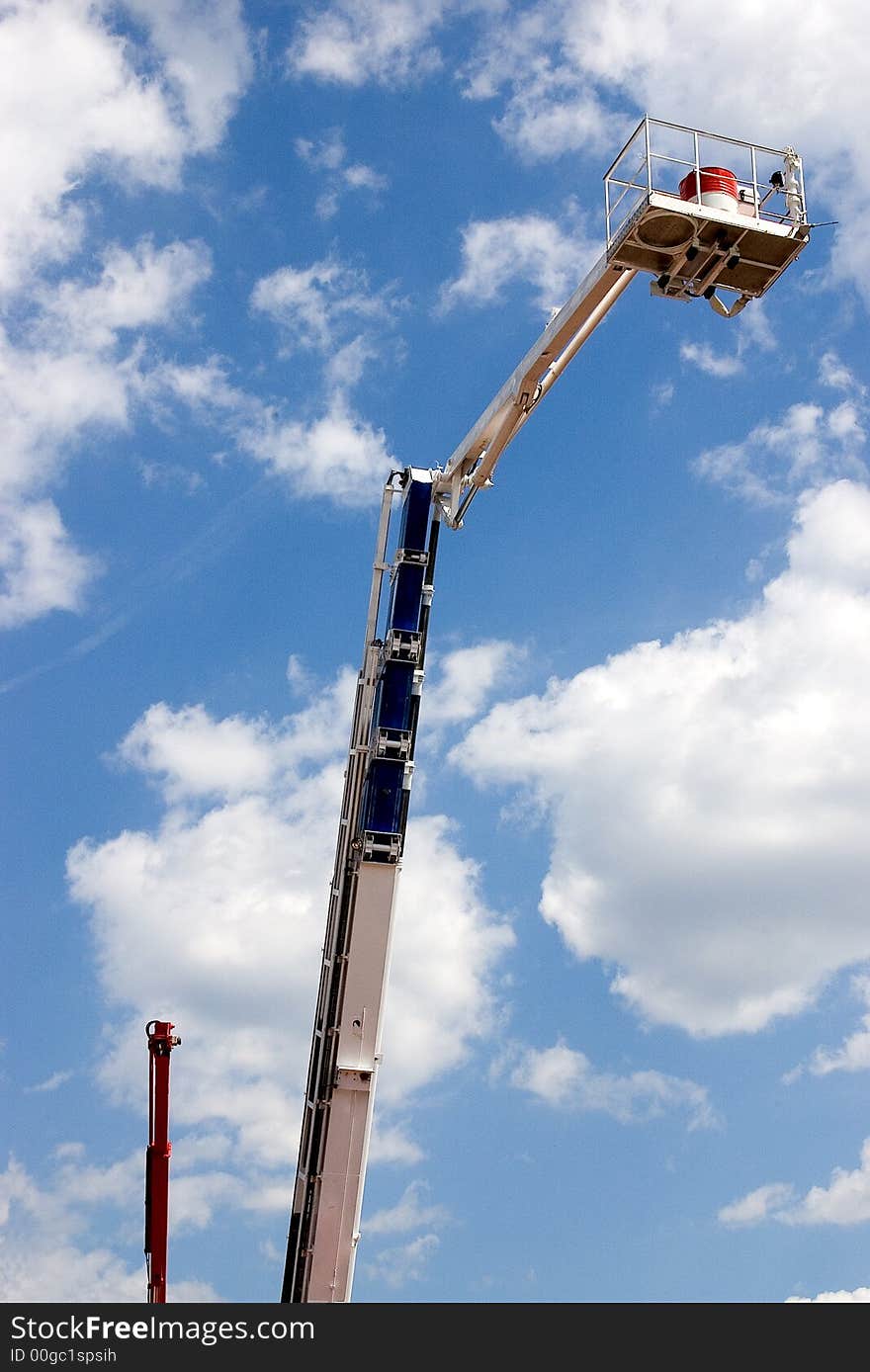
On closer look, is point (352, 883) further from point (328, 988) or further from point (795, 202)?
point (795, 202)

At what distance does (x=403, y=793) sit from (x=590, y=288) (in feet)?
24.9

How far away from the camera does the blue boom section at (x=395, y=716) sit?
20.3 metres

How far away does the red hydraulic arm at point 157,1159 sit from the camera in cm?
2069

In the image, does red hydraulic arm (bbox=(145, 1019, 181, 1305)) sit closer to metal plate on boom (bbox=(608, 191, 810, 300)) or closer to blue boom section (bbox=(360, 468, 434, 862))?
blue boom section (bbox=(360, 468, 434, 862))

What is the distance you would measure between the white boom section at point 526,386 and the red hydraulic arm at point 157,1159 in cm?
924

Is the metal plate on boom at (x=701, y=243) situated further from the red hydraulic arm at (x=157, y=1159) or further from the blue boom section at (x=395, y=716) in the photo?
the red hydraulic arm at (x=157, y=1159)

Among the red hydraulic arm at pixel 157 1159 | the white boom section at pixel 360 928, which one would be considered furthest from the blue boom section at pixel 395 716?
the red hydraulic arm at pixel 157 1159

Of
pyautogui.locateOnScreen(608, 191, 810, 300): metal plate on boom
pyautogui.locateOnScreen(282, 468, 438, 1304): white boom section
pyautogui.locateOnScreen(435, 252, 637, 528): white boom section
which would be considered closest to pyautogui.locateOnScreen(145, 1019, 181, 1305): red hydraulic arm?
pyautogui.locateOnScreen(282, 468, 438, 1304): white boom section

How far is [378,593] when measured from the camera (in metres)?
21.1

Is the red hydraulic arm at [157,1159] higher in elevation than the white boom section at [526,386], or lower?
lower

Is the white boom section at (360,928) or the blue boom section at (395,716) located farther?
the blue boom section at (395,716)

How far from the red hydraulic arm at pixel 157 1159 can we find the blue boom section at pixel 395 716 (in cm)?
456

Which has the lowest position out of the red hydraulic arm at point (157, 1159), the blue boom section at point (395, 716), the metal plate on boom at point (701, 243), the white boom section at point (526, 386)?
the red hydraulic arm at point (157, 1159)

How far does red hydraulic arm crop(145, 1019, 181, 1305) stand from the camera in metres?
20.7
